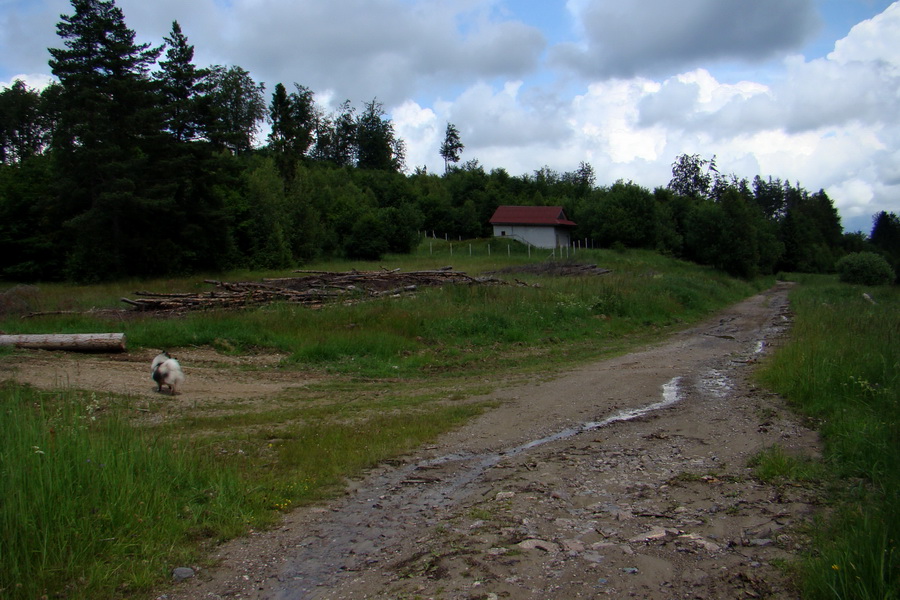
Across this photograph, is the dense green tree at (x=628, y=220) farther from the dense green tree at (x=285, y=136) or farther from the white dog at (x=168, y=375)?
the white dog at (x=168, y=375)

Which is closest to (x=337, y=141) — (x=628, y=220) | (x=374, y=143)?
(x=374, y=143)

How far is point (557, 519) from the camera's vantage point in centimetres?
545

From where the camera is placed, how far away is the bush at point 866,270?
53094mm

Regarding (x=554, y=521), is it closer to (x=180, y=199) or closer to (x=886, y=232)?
(x=180, y=199)

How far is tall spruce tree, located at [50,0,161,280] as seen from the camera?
3525 cm

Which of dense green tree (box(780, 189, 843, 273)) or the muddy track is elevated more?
dense green tree (box(780, 189, 843, 273))

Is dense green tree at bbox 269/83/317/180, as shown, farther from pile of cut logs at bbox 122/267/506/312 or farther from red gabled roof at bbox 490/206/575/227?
pile of cut logs at bbox 122/267/506/312

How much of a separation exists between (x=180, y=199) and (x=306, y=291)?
22302 mm

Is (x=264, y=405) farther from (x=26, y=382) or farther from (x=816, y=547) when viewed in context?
(x=816, y=547)

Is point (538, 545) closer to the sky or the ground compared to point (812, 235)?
closer to the ground

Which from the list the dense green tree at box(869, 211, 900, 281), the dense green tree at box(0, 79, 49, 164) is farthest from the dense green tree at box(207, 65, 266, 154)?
the dense green tree at box(869, 211, 900, 281)

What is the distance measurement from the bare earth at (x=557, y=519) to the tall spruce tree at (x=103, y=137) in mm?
30589

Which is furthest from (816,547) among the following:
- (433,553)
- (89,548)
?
(89,548)

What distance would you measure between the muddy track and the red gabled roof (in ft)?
192
